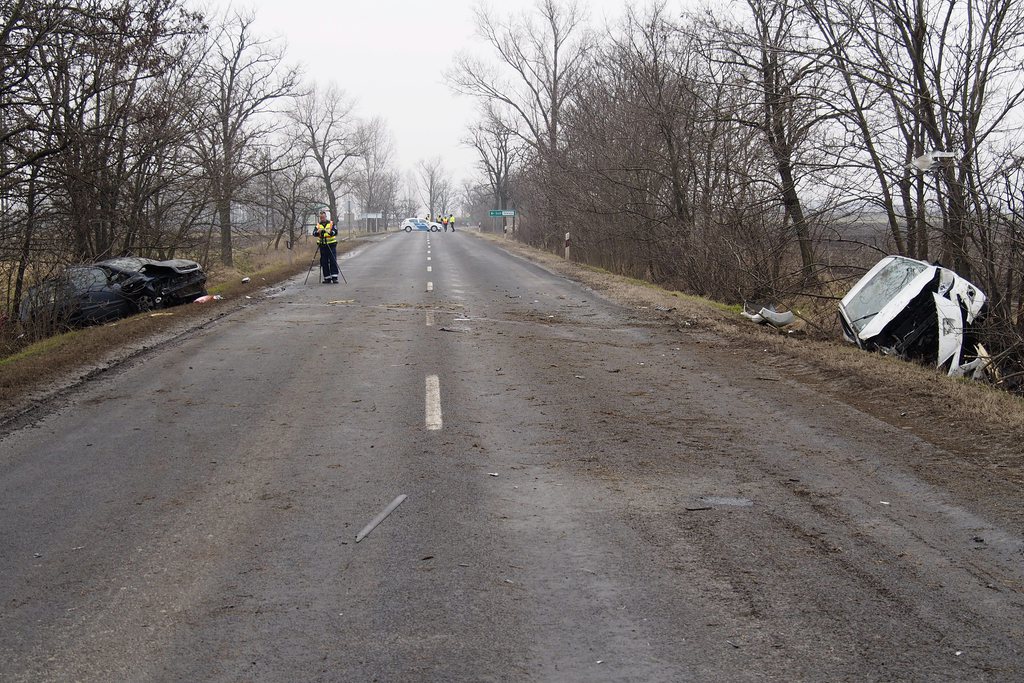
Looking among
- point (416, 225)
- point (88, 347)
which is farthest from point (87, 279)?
point (416, 225)

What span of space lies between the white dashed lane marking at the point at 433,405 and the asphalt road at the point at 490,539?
0.18 ft

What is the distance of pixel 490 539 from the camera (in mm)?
4816

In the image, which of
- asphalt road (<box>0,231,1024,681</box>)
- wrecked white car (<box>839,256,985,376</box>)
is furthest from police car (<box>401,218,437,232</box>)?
asphalt road (<box>0,231,1024,681</box>)

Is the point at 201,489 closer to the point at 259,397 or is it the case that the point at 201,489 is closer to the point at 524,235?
the point at 259,397

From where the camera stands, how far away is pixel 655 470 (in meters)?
6.16

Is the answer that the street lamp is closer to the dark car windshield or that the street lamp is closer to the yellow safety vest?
the dark car windshield

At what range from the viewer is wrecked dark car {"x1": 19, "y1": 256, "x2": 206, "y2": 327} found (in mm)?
14469

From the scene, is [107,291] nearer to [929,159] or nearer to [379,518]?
[379,518]

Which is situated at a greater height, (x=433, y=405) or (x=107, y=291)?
(x=107, y=291)

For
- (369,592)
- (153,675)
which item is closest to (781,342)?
(369,592)

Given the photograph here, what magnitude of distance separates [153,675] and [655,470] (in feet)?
12.2

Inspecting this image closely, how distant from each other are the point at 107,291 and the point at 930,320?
13864 mm

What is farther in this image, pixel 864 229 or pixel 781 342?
pixel 864 229

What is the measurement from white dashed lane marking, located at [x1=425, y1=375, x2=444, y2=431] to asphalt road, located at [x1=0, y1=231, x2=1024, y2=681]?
0.06m
